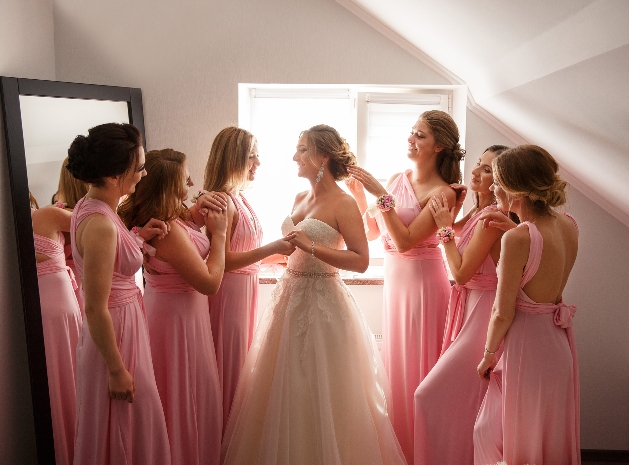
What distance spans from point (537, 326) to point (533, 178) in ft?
1.82

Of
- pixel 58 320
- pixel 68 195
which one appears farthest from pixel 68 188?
pixel 58 320

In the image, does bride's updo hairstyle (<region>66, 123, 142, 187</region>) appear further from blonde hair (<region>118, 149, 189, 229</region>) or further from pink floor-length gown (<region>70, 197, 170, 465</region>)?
blonde hair (<region>118, 149, 189, 229</region>)

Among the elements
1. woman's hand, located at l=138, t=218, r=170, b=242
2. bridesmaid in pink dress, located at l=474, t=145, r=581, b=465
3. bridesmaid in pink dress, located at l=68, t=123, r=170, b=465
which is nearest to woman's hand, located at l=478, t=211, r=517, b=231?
bridesmaid in pink dress, located at l=474, t=145, r=581, b=465

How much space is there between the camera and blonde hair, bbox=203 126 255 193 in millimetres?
3012

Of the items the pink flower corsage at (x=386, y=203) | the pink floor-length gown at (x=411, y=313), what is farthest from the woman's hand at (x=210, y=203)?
the pink floor-length gown at (x=411, y=313)

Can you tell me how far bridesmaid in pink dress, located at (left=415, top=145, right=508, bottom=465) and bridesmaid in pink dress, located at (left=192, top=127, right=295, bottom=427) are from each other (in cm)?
89

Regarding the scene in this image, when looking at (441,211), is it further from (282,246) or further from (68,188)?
(68,188)

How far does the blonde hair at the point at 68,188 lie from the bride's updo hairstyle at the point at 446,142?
179 centimetres

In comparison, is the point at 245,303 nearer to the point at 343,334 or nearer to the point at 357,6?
the point at 343,334

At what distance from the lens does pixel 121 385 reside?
2.21m

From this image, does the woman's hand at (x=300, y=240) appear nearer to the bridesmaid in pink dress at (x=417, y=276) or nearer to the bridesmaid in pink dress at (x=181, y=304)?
the bridesmaid in pink dress at (x=181, y=304)

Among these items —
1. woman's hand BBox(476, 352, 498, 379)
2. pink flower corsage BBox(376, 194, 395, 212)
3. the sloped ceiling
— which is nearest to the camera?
the sloped ceiling

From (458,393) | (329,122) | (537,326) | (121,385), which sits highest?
(329,122)

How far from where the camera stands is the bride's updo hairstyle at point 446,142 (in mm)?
3182
